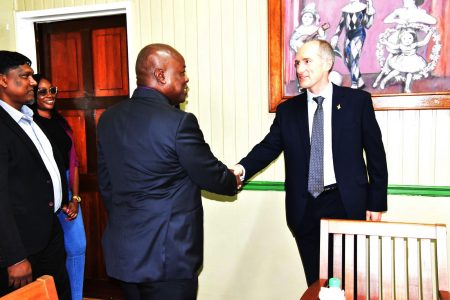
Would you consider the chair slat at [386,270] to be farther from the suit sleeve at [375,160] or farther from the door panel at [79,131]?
the door panel at [79,131]

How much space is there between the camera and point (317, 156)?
1.90 m

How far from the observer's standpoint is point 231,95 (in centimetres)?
253

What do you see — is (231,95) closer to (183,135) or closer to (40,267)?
(183,135)

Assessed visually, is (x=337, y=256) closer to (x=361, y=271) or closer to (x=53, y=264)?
(x=361, y=271)

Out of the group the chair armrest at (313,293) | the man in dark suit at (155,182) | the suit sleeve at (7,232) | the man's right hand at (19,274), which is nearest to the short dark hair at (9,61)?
the suit sleeve at (7,232)

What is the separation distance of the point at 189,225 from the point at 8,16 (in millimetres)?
2422

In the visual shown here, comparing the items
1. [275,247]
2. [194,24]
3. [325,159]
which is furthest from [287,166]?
[194,24]

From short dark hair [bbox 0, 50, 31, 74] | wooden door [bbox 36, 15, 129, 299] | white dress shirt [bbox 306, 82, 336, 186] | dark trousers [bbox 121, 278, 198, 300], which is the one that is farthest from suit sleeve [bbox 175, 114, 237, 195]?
wooden door [bbox 36, 15, 129, 299]

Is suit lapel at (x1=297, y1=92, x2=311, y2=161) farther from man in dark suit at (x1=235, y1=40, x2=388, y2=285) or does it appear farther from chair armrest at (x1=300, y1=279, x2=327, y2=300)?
chair armrest at (x1=300, y1=279, x2=327, y2=300)

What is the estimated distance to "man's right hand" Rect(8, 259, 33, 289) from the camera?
5.04 ft

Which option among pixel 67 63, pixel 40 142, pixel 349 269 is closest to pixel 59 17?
pixel 67 63

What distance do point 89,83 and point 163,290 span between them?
194cm

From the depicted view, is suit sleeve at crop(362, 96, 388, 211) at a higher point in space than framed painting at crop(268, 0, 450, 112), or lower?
lower

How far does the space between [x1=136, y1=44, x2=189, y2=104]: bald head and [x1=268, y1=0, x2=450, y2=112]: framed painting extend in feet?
3.44
